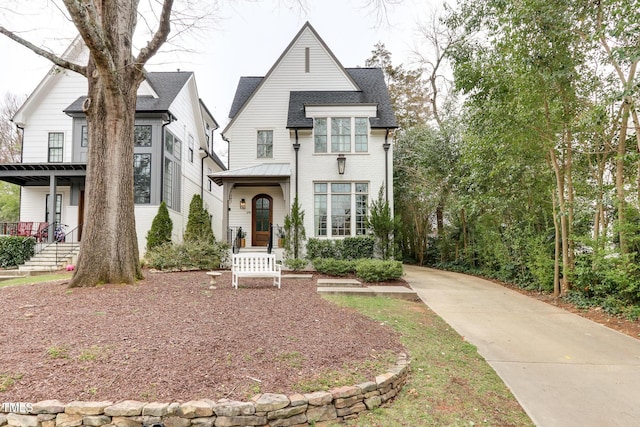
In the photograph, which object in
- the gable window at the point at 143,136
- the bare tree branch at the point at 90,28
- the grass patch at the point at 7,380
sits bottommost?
the grass patch at the point at 7,380

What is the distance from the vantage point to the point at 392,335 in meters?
4.90

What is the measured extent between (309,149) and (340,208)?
251 cm

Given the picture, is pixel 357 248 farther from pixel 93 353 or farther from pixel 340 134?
pixel 93 353

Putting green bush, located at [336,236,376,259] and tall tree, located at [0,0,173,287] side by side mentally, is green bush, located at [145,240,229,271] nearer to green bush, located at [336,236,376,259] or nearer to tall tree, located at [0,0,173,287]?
tall tree, located at [0,0,173,287]

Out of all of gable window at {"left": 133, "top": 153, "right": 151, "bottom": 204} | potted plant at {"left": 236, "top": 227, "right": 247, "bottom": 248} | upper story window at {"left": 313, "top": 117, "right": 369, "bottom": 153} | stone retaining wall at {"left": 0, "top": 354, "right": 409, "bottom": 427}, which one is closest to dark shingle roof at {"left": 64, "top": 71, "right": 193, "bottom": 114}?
gable window at {"left": 133, "top": 153, "right": 151, "bottom": 204}

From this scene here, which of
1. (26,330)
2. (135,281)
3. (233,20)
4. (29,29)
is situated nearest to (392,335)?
(26,330)

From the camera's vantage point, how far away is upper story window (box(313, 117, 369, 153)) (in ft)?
43.5

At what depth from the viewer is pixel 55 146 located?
1545 centimetres

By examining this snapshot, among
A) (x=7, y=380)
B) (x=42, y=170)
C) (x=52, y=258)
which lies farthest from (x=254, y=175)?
(x=7, y=380)

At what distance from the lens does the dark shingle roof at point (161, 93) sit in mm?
14484

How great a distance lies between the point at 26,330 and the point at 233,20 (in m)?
7.45

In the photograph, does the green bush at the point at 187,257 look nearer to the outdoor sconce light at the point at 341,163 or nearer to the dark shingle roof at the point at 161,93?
the outdoor sconce light at the point at 341,163

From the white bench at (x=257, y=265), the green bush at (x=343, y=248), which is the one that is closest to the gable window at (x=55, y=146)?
the green bush at (x=343, y=248)

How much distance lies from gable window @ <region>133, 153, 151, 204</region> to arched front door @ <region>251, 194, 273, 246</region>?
430cm
